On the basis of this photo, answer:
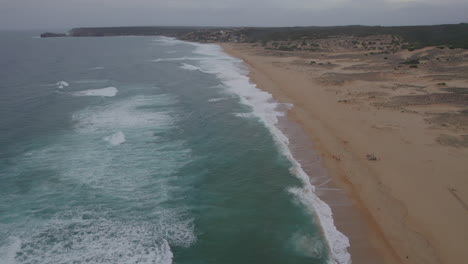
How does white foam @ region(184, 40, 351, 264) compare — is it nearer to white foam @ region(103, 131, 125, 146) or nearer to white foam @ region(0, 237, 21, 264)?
white foam @ region(103, 131, 125, 146)

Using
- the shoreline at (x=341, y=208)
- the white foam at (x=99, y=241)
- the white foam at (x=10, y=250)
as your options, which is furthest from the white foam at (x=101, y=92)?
the white foam at (x=10, y=250)

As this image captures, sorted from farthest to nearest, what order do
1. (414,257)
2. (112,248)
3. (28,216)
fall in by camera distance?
(28,216) → (112,248) → (414,257)

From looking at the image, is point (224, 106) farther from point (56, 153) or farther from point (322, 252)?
point (322, 252)

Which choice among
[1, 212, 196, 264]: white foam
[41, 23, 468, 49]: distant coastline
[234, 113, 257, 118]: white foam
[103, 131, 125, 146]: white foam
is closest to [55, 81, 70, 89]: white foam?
[103, 131, 125, 146]: white foam

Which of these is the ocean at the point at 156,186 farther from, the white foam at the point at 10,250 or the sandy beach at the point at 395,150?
the sandy beach at the point at 395,150

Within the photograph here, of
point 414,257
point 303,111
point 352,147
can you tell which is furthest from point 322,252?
point 303,111

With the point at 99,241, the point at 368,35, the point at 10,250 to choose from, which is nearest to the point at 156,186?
the point at 99,241

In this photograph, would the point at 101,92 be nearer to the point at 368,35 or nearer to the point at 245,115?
the point at 245,115
